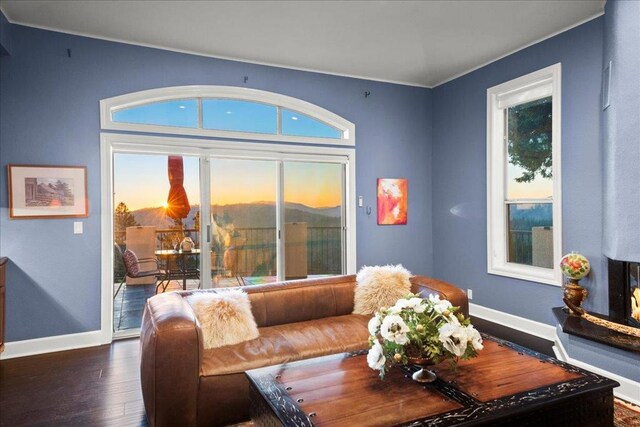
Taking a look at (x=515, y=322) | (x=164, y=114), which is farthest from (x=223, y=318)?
(x=515, y=322)

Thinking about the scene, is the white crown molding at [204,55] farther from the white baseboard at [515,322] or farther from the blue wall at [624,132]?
the white baseboard at [515,322]

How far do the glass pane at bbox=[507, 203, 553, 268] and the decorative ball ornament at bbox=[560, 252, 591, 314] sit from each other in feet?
2.36

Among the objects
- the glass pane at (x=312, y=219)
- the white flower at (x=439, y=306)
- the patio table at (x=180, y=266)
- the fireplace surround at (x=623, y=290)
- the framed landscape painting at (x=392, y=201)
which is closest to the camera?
the white flower at (x=439, y=306)

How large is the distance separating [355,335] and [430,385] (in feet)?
3.45

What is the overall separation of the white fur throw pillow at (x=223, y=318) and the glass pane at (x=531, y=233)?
3.37 m

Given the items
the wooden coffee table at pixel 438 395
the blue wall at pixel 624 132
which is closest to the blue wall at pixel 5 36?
the wooden coffee table at pixel 438 395

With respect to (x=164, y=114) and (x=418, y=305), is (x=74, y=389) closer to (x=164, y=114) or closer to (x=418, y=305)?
(x=418, y=305)

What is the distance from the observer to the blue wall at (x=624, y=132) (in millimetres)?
2695

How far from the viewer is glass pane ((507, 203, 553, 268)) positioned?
4332 millimetres

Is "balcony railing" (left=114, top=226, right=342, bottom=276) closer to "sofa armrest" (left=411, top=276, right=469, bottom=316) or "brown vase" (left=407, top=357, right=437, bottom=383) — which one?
"sofa armrest" (left=411, top=276, right=469, bottom=316)

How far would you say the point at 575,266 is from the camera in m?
3.54

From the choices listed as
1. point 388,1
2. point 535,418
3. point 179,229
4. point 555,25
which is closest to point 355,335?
point 535,418

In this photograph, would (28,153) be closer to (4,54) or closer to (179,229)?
(4,54)

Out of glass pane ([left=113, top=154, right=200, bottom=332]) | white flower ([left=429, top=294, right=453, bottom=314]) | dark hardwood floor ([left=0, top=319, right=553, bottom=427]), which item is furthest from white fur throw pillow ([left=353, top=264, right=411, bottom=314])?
glass pane ([left=113, top=154, right=200, bottom=332])
